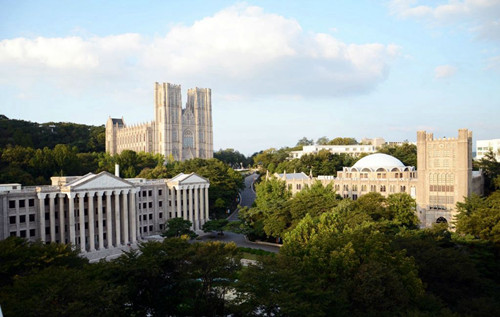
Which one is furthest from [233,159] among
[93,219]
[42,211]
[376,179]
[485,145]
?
[42,211]

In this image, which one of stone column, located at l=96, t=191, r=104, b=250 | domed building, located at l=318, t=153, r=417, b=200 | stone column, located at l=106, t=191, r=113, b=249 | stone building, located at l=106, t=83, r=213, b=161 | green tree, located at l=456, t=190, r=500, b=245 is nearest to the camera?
green tree, located at l=456, t=190, r=500, b=245

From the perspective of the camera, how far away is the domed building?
66438 mm

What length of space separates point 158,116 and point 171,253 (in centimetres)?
11841

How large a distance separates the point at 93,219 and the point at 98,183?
180 inches

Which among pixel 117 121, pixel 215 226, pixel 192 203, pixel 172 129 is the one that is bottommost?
pixel 215 226

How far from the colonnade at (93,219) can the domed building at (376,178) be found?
33256 mm

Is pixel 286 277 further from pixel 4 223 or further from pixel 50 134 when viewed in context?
pixel 50 134

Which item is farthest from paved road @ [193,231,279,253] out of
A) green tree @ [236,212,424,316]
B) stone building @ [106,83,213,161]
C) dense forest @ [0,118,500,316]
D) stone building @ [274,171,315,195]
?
stone building @ [106,83,213,161]

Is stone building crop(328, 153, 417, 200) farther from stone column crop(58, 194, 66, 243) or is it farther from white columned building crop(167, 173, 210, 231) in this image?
stone column crop(58, 194, 66, 243)

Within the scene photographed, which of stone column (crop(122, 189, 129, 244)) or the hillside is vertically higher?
the hillside

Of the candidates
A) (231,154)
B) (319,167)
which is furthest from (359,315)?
(231,154)

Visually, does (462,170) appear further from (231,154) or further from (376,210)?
(231,154)

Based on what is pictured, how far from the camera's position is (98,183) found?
182ft

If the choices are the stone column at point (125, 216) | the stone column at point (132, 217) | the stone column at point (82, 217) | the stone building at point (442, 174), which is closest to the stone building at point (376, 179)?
the stone building at point (442, 174)
